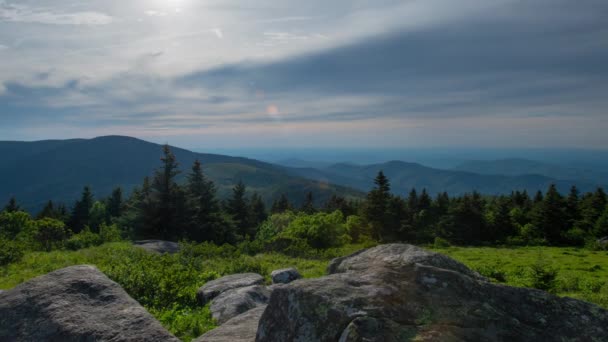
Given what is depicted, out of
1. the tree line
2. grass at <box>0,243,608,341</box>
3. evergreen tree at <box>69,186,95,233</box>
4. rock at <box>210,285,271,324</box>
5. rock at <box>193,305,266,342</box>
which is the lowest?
evergreen tree at <box>69,186,95,233</box>

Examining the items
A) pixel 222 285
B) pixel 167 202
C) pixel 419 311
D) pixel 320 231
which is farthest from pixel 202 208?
pixel 419 311

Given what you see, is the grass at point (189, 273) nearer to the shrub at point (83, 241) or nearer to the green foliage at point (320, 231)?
the shrub at point (83, 241)

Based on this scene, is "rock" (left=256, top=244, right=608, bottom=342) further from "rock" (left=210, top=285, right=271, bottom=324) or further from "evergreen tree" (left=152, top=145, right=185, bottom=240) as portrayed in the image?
"evergreen tree" (left=152, top=145, right=185, bottom=240)

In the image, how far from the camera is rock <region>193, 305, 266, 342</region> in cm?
650

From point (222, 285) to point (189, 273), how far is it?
2747mm

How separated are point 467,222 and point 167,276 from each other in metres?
57.0

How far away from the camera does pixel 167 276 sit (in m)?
13.5

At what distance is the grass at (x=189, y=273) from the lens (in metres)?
11.7

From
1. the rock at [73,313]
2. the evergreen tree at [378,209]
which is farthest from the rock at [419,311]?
the evergreen tree at [378,209]

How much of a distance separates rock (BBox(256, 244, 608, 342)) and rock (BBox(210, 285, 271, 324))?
5487 millimetres

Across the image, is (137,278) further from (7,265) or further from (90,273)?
(7,265)

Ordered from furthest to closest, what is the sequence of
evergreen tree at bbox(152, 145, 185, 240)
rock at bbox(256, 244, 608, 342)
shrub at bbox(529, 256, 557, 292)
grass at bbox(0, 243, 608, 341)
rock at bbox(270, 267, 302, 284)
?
evergreen tree at bbox(152, 145, 185, 240) → shrub at bbox(529, 256, 557, 292) → rock at bbox(270, 267, 302, 284) → grass at bbox(0, 243, 608, 341) → rock at bbox(256, 244, 608, 342)

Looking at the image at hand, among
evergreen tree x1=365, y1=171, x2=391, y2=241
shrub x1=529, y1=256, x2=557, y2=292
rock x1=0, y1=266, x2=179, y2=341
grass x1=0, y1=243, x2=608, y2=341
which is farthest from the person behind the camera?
evergreen tree x1=365, y1=171, x2=391, y2=241

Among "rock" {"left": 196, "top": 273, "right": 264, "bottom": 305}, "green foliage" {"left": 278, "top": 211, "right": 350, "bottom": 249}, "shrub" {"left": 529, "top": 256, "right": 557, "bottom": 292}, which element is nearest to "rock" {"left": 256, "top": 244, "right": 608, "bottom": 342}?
"rock" {"left": 196, "top": 273, "right": 264, "bottom": 305}
